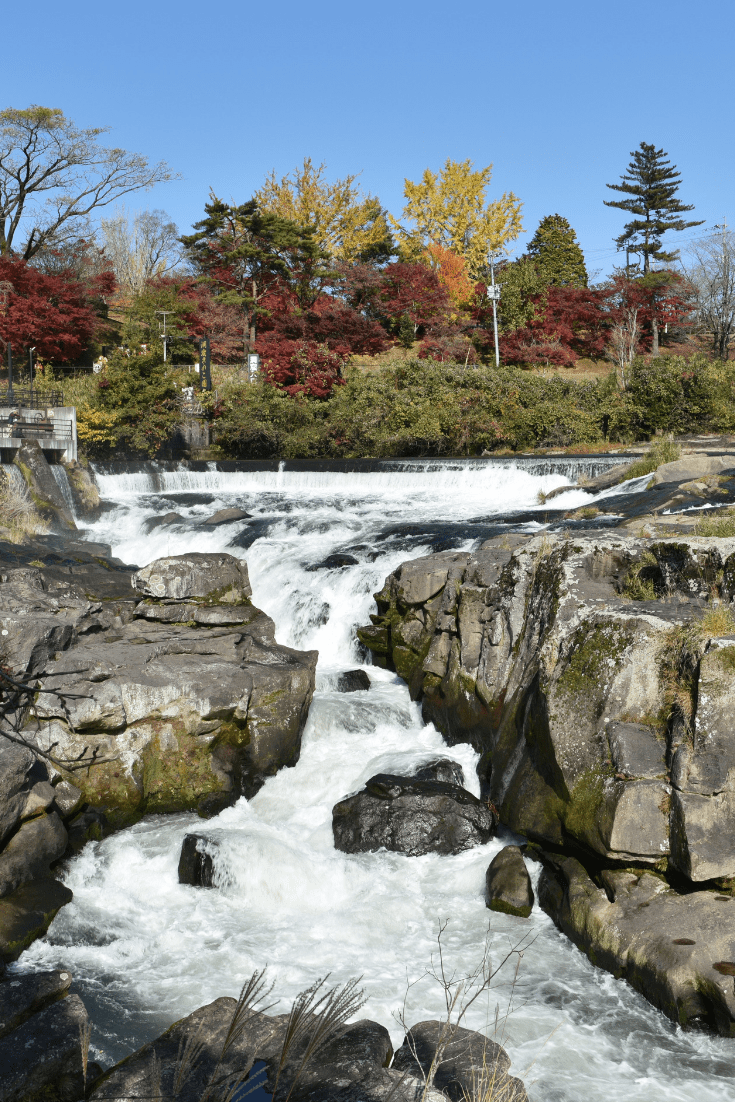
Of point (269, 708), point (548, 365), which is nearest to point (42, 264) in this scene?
point (548, 365)

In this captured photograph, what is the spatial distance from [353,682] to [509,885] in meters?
3.98

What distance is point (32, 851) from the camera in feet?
21.8

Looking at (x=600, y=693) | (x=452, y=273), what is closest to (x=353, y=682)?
(x=600, y=693)

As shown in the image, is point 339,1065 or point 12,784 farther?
point 12,784

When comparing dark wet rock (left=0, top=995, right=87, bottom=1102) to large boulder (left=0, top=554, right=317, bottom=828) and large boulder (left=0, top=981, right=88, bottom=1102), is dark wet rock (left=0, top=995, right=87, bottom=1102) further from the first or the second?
large boulder (left=0, top=554, right=317, bottom=828)

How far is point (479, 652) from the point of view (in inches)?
337

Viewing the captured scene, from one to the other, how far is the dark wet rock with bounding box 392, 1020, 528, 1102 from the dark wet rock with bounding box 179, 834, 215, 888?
282 centimetres

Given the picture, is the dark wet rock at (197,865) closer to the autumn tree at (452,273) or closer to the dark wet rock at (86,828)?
the dark wet rock at (86,828)

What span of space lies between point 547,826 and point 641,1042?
1674mm

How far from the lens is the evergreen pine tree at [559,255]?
41688mm

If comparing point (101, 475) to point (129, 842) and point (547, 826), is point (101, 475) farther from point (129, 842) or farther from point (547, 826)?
point (547, 826)

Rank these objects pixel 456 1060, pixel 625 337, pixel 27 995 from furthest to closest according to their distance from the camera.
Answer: pixel 625 337, pixel 27 995, pixel 456 1060

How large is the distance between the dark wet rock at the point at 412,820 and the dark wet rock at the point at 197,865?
111cm

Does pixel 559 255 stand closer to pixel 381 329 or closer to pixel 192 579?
pixel 381 329
